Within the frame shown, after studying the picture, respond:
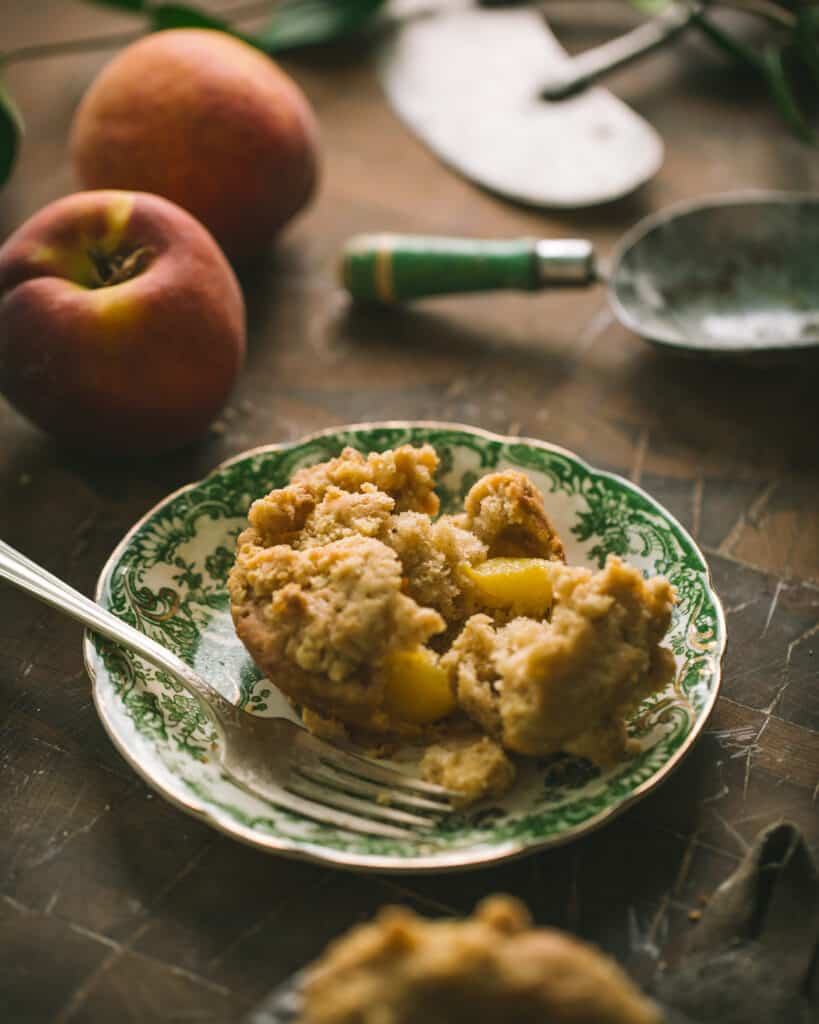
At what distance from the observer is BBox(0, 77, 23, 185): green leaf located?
83.2 inches

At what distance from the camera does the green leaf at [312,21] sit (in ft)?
8.52

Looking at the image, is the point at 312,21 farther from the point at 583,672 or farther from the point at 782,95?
the point at 583,672

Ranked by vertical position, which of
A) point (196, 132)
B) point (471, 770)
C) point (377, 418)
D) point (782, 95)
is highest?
point (196, 132)

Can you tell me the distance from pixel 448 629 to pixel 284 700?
206mm

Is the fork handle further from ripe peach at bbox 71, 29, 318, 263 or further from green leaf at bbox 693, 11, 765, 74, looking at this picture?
green leaf at bbox 693, 11, 765, 74

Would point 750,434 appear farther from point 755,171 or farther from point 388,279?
point 755,171

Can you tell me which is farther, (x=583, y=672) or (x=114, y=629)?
(x=114, y=629)

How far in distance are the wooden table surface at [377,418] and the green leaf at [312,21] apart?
75mm

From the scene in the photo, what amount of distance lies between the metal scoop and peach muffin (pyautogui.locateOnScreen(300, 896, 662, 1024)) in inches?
52.1

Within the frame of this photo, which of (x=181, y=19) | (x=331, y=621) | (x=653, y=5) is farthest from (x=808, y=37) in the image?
(x=331, y=621)

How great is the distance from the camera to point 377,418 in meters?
1.85

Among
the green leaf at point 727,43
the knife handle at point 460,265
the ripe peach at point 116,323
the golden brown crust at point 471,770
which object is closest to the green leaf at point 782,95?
the green leaf at point 727,43

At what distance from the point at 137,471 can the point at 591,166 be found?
1169 millimetres

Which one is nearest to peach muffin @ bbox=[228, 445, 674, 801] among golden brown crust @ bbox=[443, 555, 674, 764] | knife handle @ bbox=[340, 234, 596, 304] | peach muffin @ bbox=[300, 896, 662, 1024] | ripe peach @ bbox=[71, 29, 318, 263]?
golden brown crust @ bbox=[443, 555, 674, 764]
